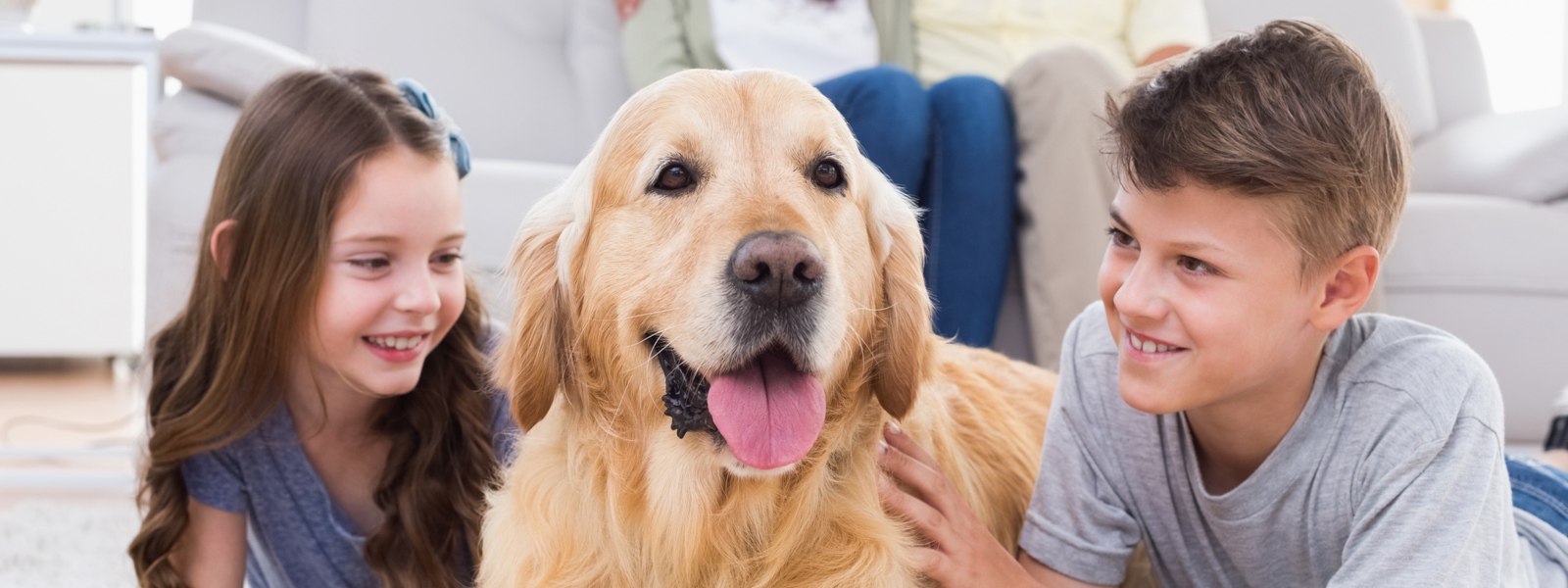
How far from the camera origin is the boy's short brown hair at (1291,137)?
1.43 metres

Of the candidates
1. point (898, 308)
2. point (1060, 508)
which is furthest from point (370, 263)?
point (1060, 508)

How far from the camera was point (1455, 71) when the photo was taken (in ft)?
14.7

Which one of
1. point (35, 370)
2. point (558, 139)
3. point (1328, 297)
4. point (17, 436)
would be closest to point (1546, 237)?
point (1328, 297)

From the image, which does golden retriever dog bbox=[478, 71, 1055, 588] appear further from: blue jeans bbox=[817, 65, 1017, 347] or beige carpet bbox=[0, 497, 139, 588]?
beige carpet bbox=[0, 497, 139, 588]

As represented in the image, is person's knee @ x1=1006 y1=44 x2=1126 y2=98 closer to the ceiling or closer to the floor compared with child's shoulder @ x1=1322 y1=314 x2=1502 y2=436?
closer to the ceiling

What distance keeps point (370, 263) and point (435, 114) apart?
0.37 meters

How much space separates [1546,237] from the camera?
9.59 ft

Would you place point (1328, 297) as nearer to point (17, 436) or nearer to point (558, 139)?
point (558, 139)

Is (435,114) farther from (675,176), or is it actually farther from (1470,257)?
(1470,257)

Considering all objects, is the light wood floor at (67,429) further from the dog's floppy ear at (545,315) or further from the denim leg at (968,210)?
the denim leg at (968,210)

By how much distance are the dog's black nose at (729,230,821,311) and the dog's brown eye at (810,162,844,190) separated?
0.22 meters

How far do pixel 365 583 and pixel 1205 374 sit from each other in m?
1.56

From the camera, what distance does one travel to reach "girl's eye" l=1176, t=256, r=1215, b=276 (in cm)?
147

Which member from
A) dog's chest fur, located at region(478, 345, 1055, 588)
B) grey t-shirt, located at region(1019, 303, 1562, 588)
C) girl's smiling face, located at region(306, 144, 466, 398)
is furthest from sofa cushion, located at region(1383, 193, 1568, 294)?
girl's smiling face, located at region(306, 144, 466, 398)
